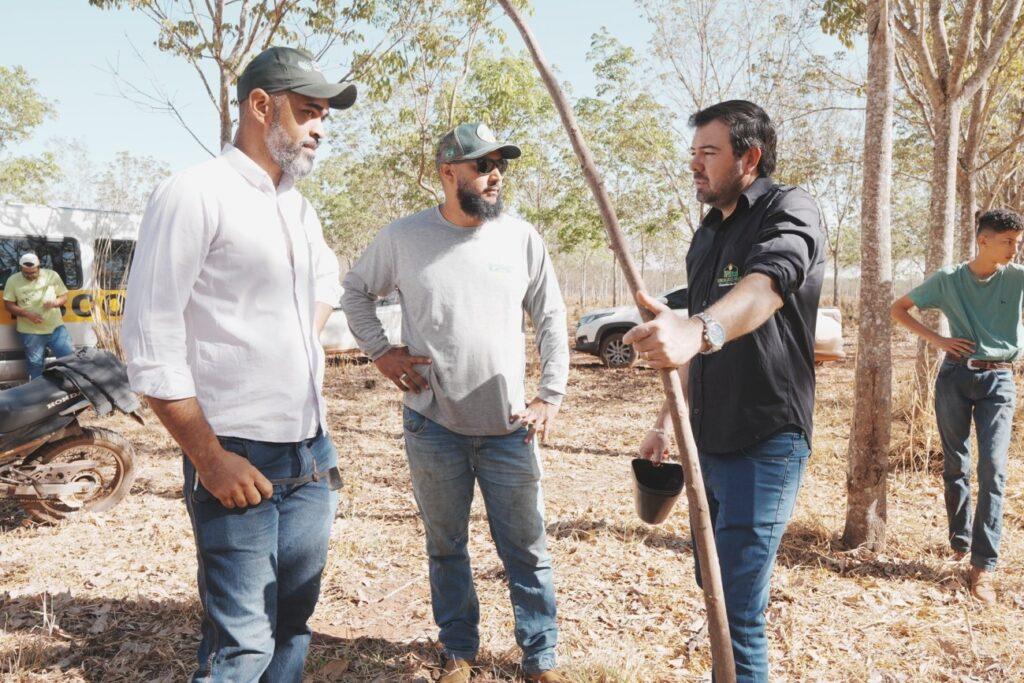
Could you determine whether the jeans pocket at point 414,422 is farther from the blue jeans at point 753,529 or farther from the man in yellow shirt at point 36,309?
the man in yellow shirt at point 36,309

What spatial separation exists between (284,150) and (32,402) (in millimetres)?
3372

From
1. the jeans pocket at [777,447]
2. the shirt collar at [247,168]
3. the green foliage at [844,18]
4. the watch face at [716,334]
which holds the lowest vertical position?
the jeans pocket at [777,447]

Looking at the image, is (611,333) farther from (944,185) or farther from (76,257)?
(76,257)

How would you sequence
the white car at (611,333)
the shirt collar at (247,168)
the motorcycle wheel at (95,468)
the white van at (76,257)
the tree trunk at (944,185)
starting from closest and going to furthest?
the shirt collar at (247,168) < the motorcycle wheel at (95,468) < the tree trunk at (944,185) < the white van at (76,257) < the white car at (611,333)

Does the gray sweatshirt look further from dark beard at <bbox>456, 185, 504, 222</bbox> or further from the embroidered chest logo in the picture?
the embroidered chest logo

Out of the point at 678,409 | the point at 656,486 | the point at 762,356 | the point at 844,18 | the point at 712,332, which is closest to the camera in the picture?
the point at 678,409

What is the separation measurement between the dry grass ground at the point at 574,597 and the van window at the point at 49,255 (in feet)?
20.4

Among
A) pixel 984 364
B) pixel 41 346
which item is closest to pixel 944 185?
pixel 984 364

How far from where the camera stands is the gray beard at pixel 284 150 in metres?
1.90

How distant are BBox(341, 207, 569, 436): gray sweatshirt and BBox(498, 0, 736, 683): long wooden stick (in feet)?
3.99

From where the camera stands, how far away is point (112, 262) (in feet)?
36.5

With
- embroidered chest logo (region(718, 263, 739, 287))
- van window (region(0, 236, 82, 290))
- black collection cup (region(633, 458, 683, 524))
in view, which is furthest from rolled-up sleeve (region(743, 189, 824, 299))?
van window (region(0, 236, 82, 290))

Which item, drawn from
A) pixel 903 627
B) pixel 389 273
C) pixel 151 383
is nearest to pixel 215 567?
pixel 151 383

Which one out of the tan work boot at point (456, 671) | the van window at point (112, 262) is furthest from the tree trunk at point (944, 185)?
the van window at point (112, 262)
